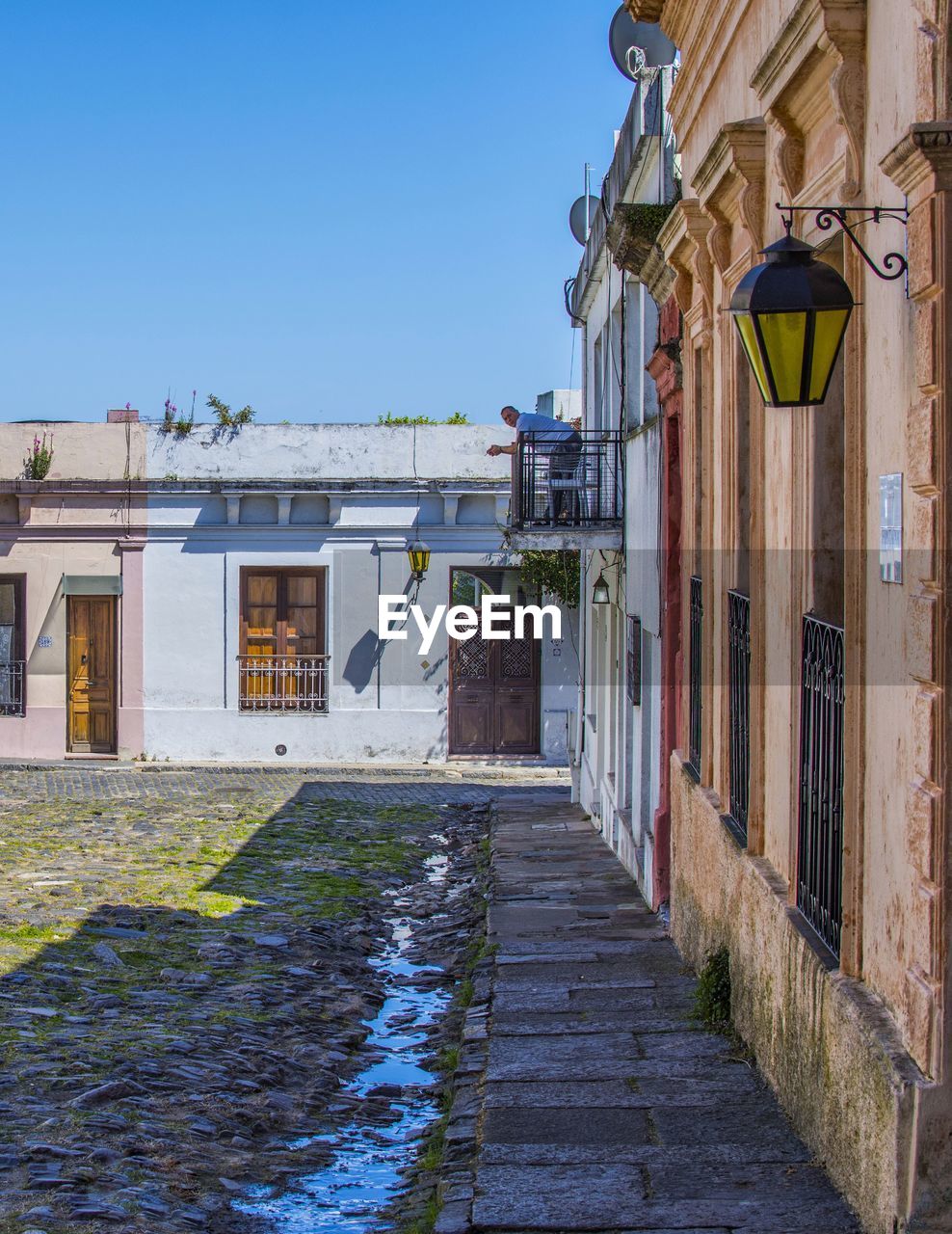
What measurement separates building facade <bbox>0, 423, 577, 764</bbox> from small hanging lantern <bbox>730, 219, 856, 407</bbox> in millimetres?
17293

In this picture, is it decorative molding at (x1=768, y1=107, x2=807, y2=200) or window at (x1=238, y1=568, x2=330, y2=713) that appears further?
window at (x1=238, y1=568, x2=330, y2=713)

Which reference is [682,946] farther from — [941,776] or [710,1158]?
[941,776]

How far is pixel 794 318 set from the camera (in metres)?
4.59

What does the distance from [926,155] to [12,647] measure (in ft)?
66.3

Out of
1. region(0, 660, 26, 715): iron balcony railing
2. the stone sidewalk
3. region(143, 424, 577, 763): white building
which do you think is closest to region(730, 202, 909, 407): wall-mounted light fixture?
the stone sidewalk

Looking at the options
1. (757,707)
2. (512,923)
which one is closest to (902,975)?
(757,707)

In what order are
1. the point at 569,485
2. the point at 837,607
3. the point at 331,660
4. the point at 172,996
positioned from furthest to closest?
the point at 331,660
the point at 569,485
the point at 172,996
the point at 837,607

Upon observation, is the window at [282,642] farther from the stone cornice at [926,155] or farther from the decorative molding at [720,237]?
the stone cornice at [926,155]

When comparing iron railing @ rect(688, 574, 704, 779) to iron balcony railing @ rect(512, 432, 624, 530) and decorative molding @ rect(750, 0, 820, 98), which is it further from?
iron balcony railing @ rect(512, 432, 624, 530)

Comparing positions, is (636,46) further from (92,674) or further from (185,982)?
(92,674)

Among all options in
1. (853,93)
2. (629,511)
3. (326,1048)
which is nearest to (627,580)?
(629,511)

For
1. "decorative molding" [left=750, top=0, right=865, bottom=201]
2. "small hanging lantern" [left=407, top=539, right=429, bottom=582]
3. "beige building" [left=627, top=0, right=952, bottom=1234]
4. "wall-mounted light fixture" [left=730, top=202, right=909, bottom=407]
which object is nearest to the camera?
"beige building" [left=627, top=0, right=952, bottom=1234]

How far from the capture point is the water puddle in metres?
5.64

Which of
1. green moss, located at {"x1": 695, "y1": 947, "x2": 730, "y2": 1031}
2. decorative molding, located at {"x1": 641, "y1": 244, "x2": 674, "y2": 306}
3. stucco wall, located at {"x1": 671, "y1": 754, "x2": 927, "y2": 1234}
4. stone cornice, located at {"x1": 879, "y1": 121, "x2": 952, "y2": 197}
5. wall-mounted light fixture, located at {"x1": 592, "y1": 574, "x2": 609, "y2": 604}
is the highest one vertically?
decorative molding, located at {"x1": 641, "y1": 244, "x2": 674, "y2": 306}
